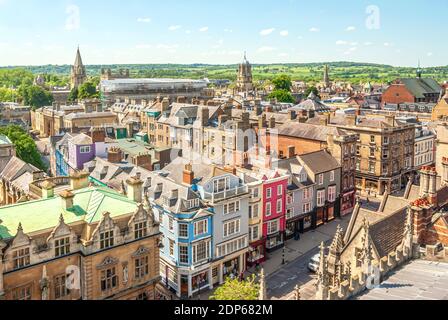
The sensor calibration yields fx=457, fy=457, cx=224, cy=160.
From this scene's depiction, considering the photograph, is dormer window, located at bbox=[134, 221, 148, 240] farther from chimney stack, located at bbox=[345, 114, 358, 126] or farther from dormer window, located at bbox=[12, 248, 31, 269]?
chimney stack, located at bbox=[345, 114, 358, 126]

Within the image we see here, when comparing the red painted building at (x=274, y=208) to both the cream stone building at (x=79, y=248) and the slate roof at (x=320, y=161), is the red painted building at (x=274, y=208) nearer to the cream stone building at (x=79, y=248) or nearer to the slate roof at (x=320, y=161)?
the slate roof at (x=320, y=161)

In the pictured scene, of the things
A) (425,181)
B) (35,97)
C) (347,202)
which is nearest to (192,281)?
(425,181)

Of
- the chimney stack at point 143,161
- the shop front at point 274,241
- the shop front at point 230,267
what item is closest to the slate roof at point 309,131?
the shop front at point 274,241

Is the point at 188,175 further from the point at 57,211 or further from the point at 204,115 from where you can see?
the point at 204,115

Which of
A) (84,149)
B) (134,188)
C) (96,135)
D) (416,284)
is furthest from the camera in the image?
(96,135)
